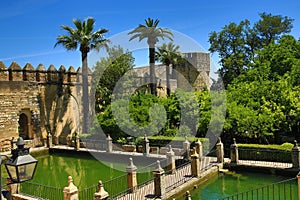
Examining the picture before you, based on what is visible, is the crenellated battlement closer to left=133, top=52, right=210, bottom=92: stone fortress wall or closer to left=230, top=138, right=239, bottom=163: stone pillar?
left=133, top=52, right=210, bottom=92: stone fortress wall

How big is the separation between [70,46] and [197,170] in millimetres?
13185

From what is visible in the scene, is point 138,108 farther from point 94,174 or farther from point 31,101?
point 31,101

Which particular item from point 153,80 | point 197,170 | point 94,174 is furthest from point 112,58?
point 197,170

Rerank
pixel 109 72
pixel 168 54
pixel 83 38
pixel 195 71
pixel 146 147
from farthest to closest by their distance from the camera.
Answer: pixel 195 71 → pixel 168 54 → pixel 109 72 → pixel 83 38 → pixel 146 147

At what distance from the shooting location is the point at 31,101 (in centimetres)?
2328

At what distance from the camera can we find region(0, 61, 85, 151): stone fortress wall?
2183 centimetres

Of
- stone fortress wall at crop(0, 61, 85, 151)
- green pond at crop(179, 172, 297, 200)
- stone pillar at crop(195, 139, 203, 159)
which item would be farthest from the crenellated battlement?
green pond at crop(179, 172, 297, 200)

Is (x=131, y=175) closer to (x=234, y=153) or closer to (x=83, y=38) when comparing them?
(x=234, y=153)

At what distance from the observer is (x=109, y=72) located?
25438mm

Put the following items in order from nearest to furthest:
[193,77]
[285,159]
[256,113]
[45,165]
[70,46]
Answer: [285,159]
[256,113]
[45,165]
[70,46]
[193,77]

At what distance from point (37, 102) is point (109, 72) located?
5.69 meters

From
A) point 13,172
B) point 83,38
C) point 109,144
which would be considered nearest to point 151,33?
point 83,38

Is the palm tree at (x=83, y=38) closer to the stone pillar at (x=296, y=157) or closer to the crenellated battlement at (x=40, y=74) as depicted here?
the crenellated battlement at (x=40, y=74)

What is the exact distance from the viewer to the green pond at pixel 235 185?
11695mm
